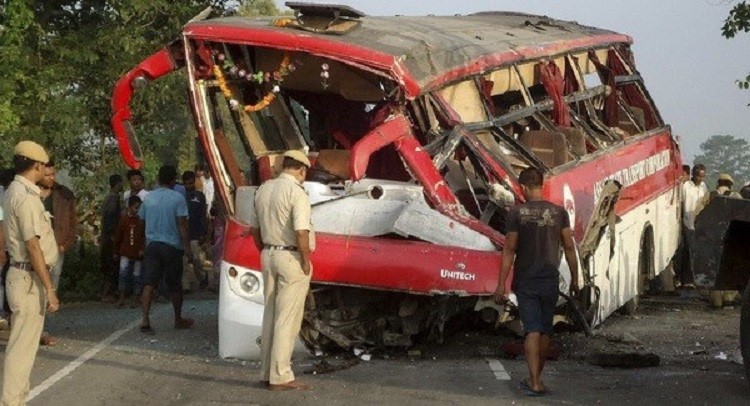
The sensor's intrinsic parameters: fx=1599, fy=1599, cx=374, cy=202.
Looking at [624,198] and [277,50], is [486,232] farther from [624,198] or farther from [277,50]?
[624,198]

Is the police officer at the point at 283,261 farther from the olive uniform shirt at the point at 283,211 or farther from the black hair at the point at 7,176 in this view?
the black hair at the point at 7,176

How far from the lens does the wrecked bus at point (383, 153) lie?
12.7m

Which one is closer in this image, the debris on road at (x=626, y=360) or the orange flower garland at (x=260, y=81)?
the debris on road at (x=626, y=360)

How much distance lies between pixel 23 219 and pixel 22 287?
17.1 inches

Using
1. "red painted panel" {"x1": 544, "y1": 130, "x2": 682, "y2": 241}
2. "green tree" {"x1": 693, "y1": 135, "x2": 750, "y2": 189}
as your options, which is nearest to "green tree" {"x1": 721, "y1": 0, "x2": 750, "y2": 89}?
"red painted panel" {"x1": 544, "y1": 130, "x2": 682, "y2": 241}

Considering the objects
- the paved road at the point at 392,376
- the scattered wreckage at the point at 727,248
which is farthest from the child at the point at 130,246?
the scattered wreckage at the point at 727,248

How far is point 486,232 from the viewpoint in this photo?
1256 cm

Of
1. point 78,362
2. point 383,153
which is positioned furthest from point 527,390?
point 78,362

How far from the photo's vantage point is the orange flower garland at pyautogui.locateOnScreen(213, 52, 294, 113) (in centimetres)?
1352

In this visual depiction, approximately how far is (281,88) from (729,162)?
3733 inches

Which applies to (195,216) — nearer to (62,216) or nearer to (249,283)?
(62,216)

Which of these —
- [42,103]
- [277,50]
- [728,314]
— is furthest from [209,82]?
[42,103]

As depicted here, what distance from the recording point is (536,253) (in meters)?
11.5

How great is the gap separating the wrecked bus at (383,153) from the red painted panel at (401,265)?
1cm
